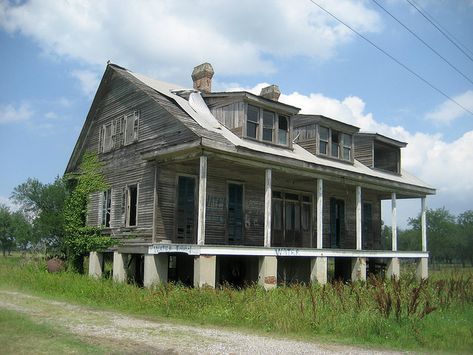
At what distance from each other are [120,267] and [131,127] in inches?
222

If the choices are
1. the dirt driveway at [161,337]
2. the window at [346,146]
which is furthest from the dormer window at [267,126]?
the dirt driveway at [161,337]

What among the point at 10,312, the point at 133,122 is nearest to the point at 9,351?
the point at 10,312

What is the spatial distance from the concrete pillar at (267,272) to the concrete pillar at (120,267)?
5626 millimetres

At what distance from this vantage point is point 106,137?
22328 mm

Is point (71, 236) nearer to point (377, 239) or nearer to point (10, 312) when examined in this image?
point (10, 312)

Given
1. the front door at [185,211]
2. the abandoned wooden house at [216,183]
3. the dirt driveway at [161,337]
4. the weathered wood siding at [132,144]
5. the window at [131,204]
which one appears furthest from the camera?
the window at [131,204]

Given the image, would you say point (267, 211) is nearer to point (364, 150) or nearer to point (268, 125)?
point (268, 125)

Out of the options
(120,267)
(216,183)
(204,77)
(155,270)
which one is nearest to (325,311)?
(155,270)

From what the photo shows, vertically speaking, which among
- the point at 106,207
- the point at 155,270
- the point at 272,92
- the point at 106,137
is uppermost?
the point at 272,92

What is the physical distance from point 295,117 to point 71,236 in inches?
453

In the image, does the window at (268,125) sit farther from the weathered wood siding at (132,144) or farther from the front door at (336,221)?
the front door at (336,221)

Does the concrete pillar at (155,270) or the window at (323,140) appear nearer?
the concrete pillar at (155,270)

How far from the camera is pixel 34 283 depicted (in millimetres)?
18609

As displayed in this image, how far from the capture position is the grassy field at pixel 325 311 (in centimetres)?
1016
